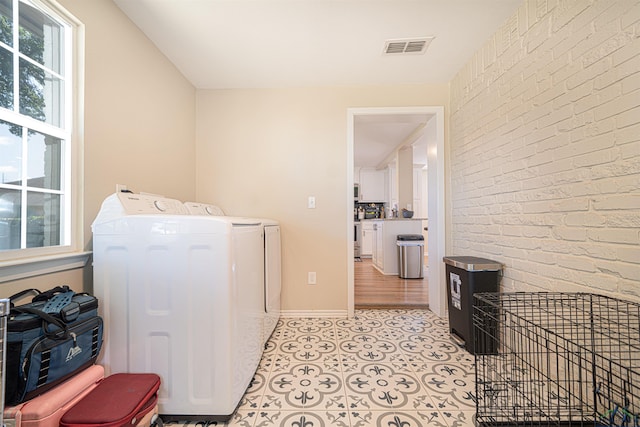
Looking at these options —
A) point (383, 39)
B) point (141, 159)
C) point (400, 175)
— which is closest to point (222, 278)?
point (141, 159)

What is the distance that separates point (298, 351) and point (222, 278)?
105 cm

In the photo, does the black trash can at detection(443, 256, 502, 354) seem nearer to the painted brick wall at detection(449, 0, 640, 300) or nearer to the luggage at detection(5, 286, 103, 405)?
the painted brick wall at detection(449, 0, 640, 300)

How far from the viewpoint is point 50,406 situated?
35.1 inches

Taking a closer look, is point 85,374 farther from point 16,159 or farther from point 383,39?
point 383,39

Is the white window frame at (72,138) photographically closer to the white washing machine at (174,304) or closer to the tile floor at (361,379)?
the white washing machine at (174,304)

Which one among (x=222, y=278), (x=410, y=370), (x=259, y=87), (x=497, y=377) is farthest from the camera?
(x=259, y=87)

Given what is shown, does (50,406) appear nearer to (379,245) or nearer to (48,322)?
(48,322)

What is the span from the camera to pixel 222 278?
1210 millimetres

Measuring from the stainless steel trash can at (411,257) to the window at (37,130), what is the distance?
3.90 meters

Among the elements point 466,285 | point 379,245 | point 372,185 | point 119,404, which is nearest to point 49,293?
point 119,404

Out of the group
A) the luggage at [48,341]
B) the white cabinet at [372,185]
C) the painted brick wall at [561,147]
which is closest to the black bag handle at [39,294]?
the luggage at [48,341]

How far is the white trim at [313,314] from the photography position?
8.43 feet

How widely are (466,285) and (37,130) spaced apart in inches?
104

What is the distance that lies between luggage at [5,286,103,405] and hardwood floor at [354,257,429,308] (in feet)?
7.61
